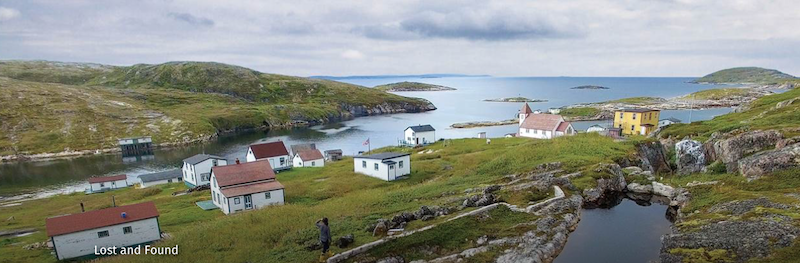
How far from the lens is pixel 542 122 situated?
86125mm

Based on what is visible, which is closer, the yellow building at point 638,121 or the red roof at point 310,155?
the red roof at point 310,155

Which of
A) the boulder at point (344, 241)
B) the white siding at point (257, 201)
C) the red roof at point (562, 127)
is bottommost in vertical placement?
the white siding at point (257, 201)

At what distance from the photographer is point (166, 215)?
43.4 m

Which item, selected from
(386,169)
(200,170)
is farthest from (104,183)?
(386,169)

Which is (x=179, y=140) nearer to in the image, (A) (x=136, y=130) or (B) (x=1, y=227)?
(A) (x=136, y=130)

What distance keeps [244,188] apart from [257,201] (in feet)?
6.95

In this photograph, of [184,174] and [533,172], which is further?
[184,174]

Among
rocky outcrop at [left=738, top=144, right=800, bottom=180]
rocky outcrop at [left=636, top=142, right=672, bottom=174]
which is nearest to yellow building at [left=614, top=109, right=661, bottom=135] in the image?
rocky outcrop at [left=636, top=142, right=672, bottom=174]

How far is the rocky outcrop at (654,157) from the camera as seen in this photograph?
52.2 metres

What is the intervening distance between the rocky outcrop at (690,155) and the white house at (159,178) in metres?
78.3

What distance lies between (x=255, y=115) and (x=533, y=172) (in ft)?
474

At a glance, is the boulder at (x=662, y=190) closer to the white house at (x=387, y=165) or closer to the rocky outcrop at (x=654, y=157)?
the rocky outcrop at (x=654, y=157)

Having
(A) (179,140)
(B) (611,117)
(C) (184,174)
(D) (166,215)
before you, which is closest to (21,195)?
(C) (184,174)

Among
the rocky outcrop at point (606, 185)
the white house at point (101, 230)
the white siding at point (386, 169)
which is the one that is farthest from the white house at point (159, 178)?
the rocky outcrop at point (606, 185)
